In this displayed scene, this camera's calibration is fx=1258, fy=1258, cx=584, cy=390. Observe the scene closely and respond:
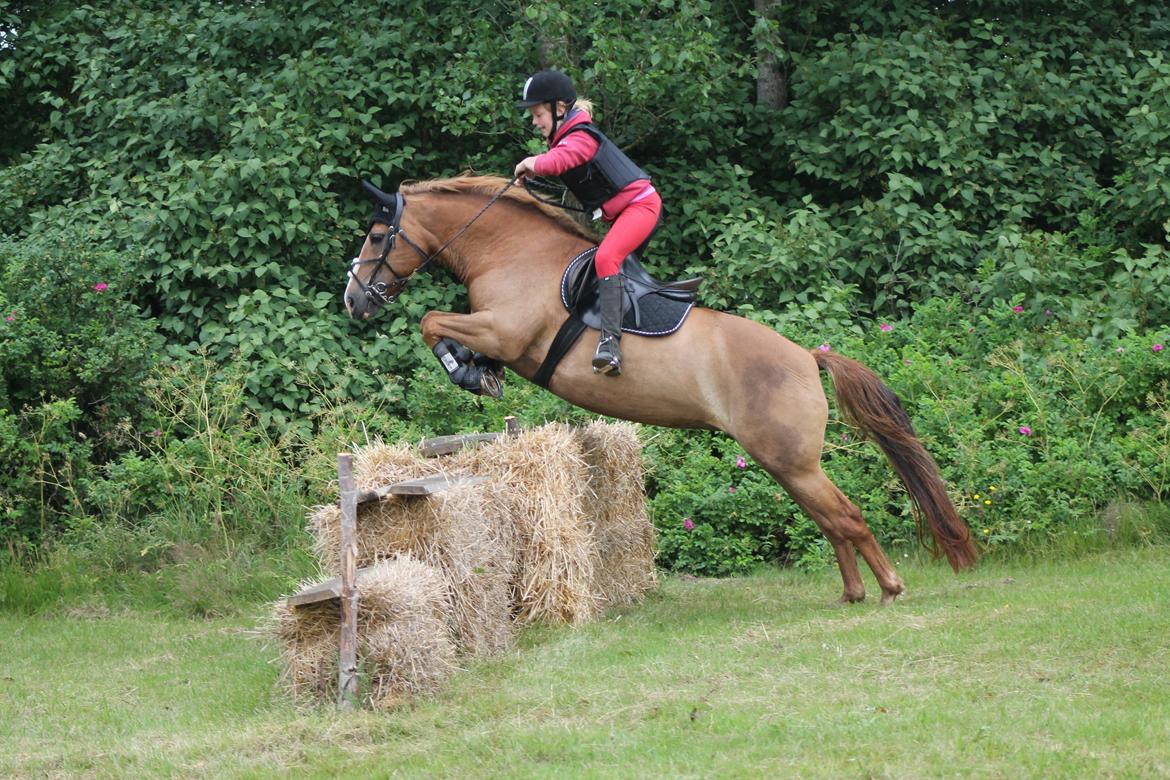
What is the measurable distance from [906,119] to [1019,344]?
124 inches

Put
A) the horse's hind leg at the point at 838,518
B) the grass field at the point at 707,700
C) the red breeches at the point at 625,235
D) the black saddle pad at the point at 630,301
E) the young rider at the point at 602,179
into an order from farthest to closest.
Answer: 1. the horse's hind leg at the point at 838,518
2. the black saddle pad at the point at 630,301
3. the red breeches at the point at 625,235
4. the young rider at the point at 602,179
5. the grass field at the point at 707,700

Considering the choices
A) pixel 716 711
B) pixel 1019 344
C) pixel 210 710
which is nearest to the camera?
pixel 716 711

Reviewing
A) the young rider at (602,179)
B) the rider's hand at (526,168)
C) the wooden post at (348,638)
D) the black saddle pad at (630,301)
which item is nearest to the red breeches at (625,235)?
the young rider at (602,179)

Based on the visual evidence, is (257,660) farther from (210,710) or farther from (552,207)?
(552,207)

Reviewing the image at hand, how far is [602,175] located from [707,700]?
10.0 ft

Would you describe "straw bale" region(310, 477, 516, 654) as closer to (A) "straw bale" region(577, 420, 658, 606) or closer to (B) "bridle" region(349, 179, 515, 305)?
(A) "straw bale" region(577, 420, 658, 606)

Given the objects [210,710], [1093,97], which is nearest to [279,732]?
[210,710]

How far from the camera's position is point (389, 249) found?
7297mm

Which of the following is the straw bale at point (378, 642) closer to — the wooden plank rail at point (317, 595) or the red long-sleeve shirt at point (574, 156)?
the wooden plank rail at point (317, 595)

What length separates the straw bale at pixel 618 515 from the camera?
789cm

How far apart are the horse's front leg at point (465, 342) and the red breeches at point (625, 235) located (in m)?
0.69

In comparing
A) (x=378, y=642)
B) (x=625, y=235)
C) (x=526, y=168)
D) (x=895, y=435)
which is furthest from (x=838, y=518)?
(x=378, y=642)

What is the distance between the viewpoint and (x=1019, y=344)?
9828 mm

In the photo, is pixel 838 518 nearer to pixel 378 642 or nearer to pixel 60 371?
pixel 378 642
